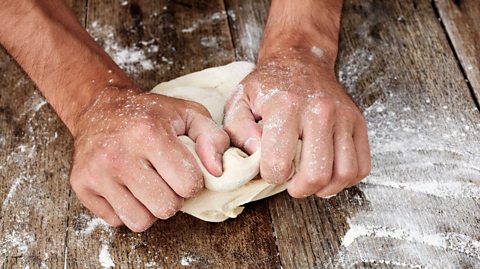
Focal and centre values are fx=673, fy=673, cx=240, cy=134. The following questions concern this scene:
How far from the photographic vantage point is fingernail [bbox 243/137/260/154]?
126 cm

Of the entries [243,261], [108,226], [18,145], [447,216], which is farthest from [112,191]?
[447,216]

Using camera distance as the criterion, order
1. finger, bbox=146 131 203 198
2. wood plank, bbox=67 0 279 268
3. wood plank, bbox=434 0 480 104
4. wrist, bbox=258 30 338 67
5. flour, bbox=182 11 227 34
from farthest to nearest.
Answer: flour, bbox=182 11 227 34
wood plank, bbox=434 0 480 104
wrist, bbox=258 30 338 67
wood plank, bbox=67 0 279 268
finger, bbox=146 131 203 198

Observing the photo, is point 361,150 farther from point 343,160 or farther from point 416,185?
point 416,185

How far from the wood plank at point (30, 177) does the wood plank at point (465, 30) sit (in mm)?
949

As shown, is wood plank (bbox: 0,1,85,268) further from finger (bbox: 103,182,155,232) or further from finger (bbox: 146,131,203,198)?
finger (bbox: 146,131,203,198)

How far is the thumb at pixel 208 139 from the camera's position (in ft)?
4.02

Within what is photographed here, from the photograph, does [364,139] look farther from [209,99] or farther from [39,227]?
[39,227]

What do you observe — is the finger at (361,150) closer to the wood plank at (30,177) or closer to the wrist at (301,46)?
the wrist at (301,46)

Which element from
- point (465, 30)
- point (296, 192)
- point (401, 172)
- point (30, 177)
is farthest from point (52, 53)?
point (465, 30)

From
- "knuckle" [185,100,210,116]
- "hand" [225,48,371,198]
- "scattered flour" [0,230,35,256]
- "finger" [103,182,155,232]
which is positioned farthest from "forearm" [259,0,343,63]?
"scattered flour" [0,230,35,256]

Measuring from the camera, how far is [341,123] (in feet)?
4.10

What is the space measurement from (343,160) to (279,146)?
0.40 feet

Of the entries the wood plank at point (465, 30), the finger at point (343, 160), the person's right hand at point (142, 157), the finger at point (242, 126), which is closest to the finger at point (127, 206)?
the person's right hand at point (142, 157)

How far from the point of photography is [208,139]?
1.24 meters
